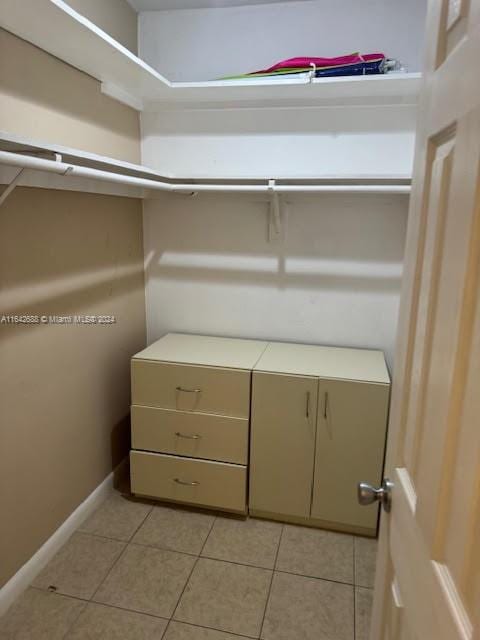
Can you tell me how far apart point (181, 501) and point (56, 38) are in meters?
2.04

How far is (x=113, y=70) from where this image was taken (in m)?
1.91

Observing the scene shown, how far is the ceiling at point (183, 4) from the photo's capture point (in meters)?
2.19

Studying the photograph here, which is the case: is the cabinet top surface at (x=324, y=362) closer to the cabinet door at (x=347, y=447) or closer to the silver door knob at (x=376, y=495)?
the cabinet door at (x=347, y=447)

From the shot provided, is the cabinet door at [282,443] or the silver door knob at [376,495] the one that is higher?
the silver door knob at [376,495]

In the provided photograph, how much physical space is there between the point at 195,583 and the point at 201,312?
136cm

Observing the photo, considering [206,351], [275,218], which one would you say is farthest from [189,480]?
[275,218]

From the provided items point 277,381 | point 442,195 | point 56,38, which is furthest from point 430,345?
point 56,38

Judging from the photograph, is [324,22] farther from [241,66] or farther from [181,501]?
[181,501]

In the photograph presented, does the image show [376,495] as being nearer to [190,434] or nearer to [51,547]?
[190,434]

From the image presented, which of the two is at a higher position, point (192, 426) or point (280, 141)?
point (280, 141)

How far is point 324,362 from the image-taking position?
221cm

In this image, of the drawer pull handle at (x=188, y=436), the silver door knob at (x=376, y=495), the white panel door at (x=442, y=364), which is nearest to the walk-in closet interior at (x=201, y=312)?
the drawer pull handle at (x=188, y=436)

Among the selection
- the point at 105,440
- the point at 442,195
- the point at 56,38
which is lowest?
the point at 105,440

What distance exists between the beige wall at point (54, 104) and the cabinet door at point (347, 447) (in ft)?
4.94
